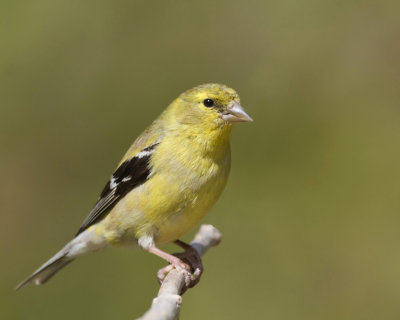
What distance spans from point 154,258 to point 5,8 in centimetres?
269

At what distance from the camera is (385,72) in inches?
250

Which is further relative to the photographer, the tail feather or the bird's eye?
the tail feather

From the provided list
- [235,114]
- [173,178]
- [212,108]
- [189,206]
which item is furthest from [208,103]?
[189,206]

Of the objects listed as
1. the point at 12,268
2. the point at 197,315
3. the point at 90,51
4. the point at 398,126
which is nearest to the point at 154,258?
the point at 197,315

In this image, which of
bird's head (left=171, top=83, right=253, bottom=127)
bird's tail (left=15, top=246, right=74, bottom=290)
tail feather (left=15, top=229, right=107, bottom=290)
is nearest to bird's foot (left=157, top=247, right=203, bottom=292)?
tail feather (left=15, top=229, right=107, bottom=290)

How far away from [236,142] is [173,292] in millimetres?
3547

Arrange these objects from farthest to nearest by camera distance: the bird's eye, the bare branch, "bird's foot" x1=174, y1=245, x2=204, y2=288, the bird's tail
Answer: the bird's tail → "bird's foot" x1=174, y1=245, x2=204, y2=288 → the bird's eye → the bare branch

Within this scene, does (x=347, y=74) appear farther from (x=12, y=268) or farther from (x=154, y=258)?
(x=12, y=268)

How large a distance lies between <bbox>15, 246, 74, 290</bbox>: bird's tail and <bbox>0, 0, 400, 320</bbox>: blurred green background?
102cm

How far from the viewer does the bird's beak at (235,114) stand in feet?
12.9

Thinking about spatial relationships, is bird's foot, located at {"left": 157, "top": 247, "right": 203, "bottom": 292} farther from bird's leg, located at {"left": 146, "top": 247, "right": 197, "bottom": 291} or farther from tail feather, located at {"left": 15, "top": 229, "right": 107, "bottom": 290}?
tail feather, located at {"left": 15, "top": 229, "right": 107, "bottom": 290}

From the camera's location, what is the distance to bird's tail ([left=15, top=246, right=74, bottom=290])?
442cm

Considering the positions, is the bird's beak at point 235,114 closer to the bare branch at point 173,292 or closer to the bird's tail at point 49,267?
the bare branch at point 173,292

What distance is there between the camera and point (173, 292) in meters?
2.90
